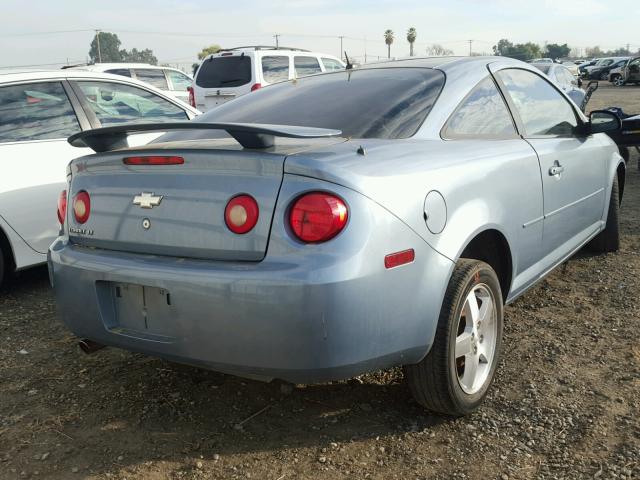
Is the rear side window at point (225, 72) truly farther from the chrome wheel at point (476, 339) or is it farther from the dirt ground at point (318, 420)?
the chrome wheel at point (476, 339)

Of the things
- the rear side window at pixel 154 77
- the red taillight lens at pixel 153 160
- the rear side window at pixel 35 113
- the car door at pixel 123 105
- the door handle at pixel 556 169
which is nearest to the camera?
the red taillight lens at pixel 153 160

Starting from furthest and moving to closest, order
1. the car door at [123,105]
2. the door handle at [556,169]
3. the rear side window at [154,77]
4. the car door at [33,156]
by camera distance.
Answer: the rear side window at [154,77], the car door at [123,105], the car door at [33,156], the door handle at [556,169]

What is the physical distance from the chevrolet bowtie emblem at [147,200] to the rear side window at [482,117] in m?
1.30

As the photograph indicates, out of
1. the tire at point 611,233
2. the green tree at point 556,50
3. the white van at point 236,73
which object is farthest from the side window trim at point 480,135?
the green tree at point 556,50

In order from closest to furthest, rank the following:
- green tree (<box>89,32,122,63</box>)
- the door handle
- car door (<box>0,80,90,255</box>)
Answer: the door handle
car door (<box>0,80,90,255</box>)
green tree (<box>89,32,122,63</box>)

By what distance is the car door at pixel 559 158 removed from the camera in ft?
11.3

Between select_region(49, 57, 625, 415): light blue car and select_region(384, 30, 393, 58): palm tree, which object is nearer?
select_region(49, 57, 625, 415): light blue car

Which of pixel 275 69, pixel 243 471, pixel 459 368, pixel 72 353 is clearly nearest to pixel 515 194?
pixel 459 368

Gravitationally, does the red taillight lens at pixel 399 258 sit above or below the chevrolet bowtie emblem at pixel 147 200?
below

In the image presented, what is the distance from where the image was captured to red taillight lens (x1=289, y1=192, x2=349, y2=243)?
6.98ft

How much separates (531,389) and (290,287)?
1.48 metres

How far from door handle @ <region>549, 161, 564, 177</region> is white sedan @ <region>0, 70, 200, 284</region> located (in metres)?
3.19

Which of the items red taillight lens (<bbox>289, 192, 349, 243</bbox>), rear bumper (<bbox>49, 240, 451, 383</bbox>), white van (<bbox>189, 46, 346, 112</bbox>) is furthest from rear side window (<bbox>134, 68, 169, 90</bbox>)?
red taillight lens (<bbox>289, 192, 349, 243</bbox>)

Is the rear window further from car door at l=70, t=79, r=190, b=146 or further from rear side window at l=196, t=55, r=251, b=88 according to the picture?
rear side window at l=196, t=55, r=251, b=88
